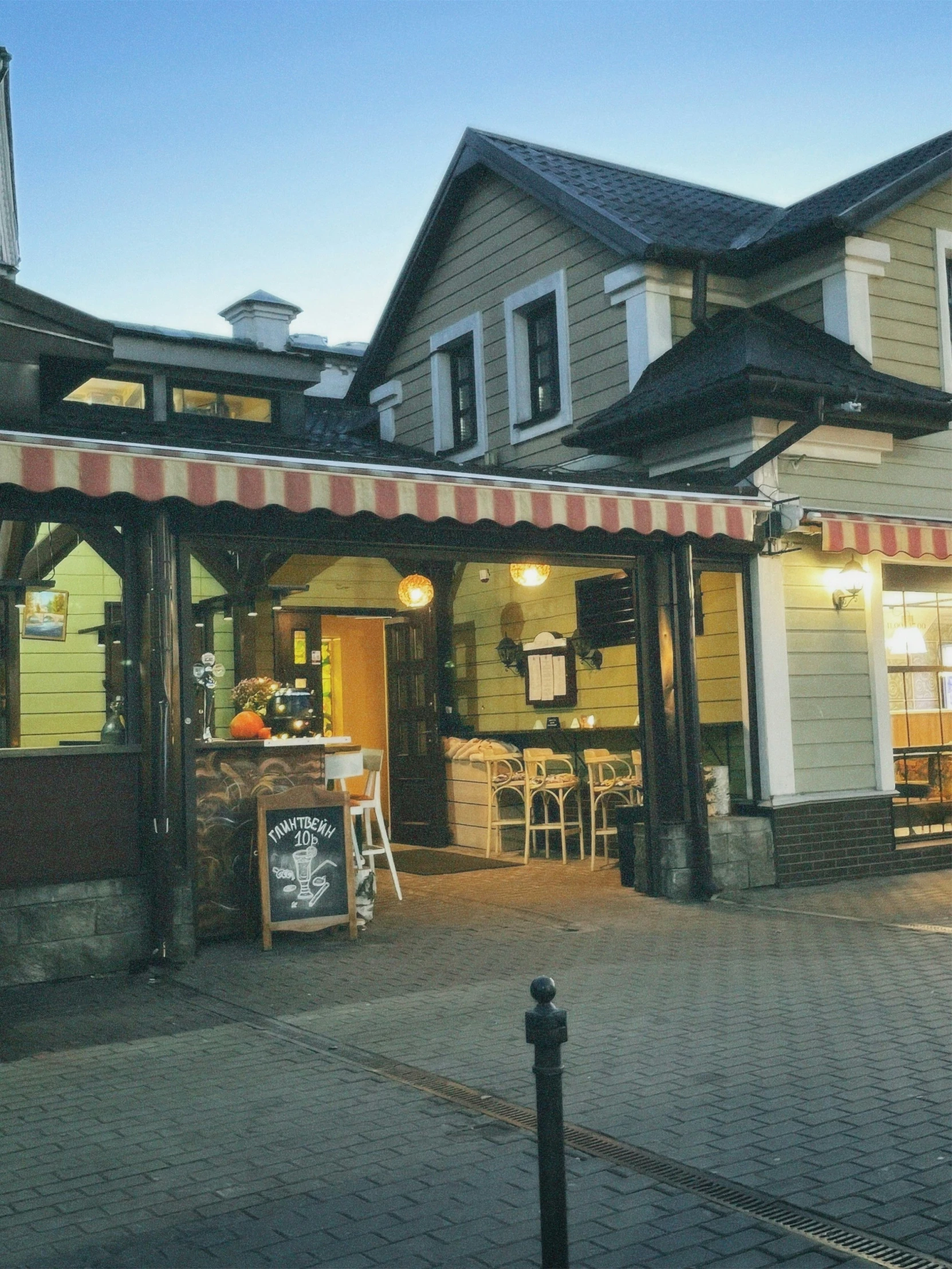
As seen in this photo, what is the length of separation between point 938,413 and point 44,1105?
32.2 ft

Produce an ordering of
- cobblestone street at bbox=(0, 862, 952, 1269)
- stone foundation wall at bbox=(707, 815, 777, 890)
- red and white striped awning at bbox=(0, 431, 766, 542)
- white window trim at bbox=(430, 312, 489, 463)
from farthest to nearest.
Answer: white window trim at bbox=(430, 312, 489, 463) < stone foundation wall at bbox=(707, 815, 777, 890) < red and white striped awning at bbox=(0, 431, 766, 542) < cobblestone street at bbox=(0, 862, 952, 1269)

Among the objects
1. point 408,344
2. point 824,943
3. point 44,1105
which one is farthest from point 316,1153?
point 408,344

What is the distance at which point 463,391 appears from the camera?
53.0ft

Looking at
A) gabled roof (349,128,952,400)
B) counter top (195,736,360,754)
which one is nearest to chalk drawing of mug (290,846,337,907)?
counter top (195,736,360,754)

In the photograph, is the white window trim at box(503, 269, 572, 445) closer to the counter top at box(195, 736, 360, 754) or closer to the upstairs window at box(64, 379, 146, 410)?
the upstairs window at box(64, 379, 146, 410)

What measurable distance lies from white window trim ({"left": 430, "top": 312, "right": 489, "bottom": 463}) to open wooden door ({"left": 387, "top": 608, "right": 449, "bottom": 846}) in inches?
83.0

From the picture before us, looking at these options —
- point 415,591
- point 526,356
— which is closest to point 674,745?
point 415,591

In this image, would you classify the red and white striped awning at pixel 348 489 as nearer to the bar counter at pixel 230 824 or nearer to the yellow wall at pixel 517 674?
the bar counter at pixel 230 824

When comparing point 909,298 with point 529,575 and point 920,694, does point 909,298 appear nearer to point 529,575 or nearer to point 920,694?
point 920,694

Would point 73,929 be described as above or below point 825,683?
below

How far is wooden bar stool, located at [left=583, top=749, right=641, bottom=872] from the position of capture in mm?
12727

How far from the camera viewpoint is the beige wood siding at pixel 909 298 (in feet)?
40.7

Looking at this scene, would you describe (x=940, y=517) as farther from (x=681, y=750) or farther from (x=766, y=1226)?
(x=766, y=1226)

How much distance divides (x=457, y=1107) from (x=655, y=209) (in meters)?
11.1
